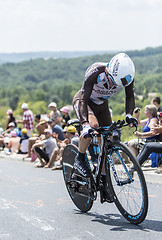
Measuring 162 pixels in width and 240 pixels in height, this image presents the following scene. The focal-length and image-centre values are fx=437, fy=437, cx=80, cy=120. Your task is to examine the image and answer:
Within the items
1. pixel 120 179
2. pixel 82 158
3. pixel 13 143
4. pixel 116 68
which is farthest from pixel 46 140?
pixel 116 68

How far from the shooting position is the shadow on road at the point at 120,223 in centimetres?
473

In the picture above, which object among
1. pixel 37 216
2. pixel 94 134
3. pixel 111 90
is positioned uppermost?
pixel 111 90

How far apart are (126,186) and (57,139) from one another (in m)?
8.02

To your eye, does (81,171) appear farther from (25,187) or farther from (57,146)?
(57,146)

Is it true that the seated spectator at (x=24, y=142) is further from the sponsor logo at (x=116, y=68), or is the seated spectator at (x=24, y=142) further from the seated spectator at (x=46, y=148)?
the sponsor logo at (x=116, y=68)

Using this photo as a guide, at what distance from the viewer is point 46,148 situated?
12695mm

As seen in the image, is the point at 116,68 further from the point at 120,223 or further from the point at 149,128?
the point at 149,128

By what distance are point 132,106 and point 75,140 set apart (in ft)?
18.9

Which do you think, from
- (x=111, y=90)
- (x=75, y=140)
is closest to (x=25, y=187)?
(x=75, y=140)

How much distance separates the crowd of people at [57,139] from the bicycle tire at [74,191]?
2.51 metres

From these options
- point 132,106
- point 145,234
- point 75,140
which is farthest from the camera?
point 75,140

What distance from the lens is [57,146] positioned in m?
12.3

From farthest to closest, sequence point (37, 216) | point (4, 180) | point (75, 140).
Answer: point (75, 140), point (4, 180), point (37, 216)

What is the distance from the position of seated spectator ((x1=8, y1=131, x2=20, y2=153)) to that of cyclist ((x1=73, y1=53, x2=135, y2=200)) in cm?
1130
